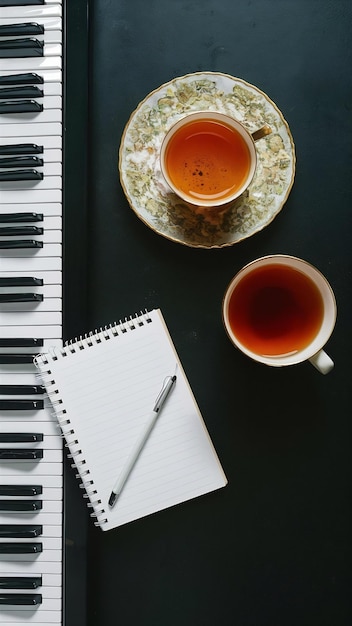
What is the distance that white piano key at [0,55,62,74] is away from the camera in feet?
2.80

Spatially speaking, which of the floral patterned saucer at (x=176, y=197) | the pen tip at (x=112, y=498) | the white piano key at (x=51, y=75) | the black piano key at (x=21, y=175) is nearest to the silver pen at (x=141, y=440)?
the pen tip at (x=112, y=498)

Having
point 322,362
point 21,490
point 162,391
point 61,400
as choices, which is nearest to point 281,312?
point 322,362

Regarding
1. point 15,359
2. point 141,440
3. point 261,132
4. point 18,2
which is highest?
point 18,2

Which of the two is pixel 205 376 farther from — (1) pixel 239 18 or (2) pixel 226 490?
(1) pixel 239 18

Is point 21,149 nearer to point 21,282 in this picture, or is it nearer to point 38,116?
point 38,116

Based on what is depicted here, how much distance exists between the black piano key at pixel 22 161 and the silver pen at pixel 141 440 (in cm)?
35

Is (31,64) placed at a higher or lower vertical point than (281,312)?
higher

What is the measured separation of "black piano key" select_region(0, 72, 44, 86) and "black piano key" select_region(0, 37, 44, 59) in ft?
0.09

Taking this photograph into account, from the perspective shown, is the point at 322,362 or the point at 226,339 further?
the point at 226,339

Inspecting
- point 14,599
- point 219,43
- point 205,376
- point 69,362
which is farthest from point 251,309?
point 14,599

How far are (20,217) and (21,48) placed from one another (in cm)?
23

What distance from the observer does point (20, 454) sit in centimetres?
85

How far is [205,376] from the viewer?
0.95 m

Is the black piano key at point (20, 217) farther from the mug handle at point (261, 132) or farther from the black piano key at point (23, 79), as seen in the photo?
the mug handle at point (261, 132)
